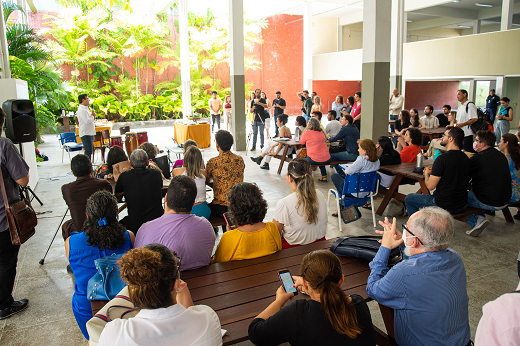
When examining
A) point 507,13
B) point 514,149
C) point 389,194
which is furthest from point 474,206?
point 507,13

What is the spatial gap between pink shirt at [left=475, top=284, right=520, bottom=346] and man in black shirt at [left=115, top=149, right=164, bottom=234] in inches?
112

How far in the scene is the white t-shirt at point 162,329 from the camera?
1.33m

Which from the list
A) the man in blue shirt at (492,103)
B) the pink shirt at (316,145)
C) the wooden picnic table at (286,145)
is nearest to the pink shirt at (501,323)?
the pink shirt at (316,145)

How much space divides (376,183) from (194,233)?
2908 millimetres

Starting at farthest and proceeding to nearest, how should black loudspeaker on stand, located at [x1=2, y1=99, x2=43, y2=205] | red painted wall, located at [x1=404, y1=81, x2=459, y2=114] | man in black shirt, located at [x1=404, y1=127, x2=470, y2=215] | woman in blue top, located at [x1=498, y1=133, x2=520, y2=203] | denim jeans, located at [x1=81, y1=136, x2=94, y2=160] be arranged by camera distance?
red painted wall, located at [x1=404, y1=81, x2=459, y2=114] < denim jeans, located at [x1=81, y1=136, x2=94, y2=160] < black loudspeaker on stand, located at [x1=2, y1=99, x2=43, y2=205] < woman in blue top, located at [x1=498, y1=133, x2=520, y2=203] < man in black shirt, located at [x1=404, y1=127, x2=470, y2=215]

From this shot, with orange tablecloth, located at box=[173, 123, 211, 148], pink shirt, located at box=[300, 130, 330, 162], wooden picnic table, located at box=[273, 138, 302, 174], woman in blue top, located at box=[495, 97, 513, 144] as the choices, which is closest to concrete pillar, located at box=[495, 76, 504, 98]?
woman in blue top, located at box=[495, 97, 513, 144]

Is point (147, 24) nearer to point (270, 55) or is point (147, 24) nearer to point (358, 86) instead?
point (270, 55)

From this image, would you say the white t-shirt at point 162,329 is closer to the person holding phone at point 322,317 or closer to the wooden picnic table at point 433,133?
the person holding phone at point 322,317

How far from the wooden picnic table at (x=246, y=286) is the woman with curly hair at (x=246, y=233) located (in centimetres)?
6

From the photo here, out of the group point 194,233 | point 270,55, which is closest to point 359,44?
point 270,55

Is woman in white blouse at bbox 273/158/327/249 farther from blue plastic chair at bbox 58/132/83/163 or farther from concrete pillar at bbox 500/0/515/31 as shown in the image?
concrete pillar at bbox 500/0/515/31

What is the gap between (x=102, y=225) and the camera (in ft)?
7.34

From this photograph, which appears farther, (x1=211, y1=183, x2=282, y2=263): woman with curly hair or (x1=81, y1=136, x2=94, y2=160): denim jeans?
(x1=81, y1=136, x2=94, y2=160): denim jeans

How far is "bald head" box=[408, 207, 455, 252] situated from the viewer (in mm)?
1778
